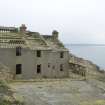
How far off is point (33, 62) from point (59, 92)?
47.9ft

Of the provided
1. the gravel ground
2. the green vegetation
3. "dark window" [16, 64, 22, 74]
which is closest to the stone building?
"dark window" [16, 64, 22, 74]

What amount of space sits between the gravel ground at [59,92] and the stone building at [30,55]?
7.23m

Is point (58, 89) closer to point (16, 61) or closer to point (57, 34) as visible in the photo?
point (16, 61)

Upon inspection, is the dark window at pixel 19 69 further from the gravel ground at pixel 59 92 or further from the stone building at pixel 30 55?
the gravel ground at pixel 59 92

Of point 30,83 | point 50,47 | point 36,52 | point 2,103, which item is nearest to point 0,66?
point 30,83

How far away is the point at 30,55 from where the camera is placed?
47562 mm

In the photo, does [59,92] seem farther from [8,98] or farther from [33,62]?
[33,62]

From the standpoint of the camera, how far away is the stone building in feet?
150

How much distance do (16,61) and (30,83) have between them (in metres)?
7.72

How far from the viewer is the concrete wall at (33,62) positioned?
149ft

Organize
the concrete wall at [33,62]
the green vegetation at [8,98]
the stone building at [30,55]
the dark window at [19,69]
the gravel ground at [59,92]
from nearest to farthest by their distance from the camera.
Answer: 1. the green vegetation at [8,98]
2. the gravel ground at [59,92]
3. the concrete wall at [33,62]
4. the stone building at [30,55]
5. the dark window at [19,69]

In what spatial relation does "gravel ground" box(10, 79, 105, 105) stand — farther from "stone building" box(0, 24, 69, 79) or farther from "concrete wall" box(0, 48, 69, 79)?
"stone building" box(0, 24, 69, 79)

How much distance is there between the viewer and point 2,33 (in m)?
50.3

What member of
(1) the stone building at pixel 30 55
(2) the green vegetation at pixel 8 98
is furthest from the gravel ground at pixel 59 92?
(1) the stone building at pixel 30 55
